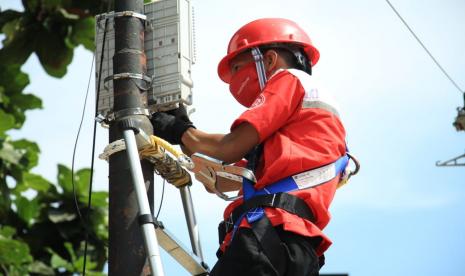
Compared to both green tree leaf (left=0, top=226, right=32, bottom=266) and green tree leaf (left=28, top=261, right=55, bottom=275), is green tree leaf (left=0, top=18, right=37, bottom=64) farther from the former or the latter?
green tree leaf (left=28, top=261, right=55, bottom=275)

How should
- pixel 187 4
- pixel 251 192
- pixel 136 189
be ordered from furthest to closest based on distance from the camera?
pixel 187 4, pixel 251 192, pixel 136 189

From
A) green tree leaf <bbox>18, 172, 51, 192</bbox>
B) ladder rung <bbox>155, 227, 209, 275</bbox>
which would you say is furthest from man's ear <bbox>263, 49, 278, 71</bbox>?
green tree leaf <bbox>18, 172, 51, 192</bbox>

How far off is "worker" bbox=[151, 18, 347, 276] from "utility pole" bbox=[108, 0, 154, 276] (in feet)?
0.68

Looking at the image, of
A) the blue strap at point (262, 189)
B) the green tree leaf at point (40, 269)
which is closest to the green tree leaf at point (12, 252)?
the green tree leaf at point (40, 269)

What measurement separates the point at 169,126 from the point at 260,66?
0.60m

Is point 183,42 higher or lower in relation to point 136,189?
higher

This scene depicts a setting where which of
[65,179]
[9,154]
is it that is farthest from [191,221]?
[65,179]

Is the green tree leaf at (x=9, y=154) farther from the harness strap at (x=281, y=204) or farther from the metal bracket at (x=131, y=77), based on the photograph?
the harness strap at (x=281, y=204)

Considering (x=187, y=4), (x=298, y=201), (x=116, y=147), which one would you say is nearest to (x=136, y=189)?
(x=116, y=147)

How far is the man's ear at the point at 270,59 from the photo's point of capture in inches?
206

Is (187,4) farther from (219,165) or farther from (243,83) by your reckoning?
(219,165)

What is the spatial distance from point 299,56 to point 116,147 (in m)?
1.14

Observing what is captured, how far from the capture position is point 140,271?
4.55 m

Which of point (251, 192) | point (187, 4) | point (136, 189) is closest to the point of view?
point (136, 189)
